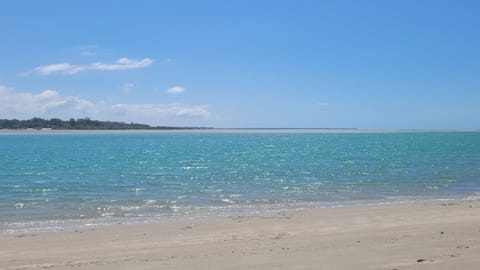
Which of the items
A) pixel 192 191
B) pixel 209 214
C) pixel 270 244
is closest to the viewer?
pixel 270 244

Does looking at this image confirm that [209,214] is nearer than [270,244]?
No

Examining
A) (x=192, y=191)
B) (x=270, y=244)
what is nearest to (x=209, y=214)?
(x=270, y=244)

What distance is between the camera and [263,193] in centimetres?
2219

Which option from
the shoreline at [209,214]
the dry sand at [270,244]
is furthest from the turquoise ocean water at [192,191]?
the dry sand at [270,244]

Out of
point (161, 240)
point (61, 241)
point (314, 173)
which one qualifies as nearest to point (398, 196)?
point (314, 173)

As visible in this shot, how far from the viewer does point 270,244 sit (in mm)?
10742

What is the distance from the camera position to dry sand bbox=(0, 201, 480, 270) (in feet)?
29.1

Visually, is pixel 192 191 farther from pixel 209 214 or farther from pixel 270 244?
pixel 270 244

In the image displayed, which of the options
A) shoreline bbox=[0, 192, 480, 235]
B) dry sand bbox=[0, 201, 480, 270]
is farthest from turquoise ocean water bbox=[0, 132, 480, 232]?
dry sand bbox=[0, 201, 480, 270]

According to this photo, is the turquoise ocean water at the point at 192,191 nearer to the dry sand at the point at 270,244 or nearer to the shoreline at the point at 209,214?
the shoreline at the point at 209,214

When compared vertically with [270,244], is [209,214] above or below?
below

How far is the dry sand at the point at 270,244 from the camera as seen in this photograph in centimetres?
886

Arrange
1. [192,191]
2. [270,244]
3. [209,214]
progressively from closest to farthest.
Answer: [270,244]
[209,214]
[192,191]

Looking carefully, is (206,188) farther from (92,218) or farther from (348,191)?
(92,218)
